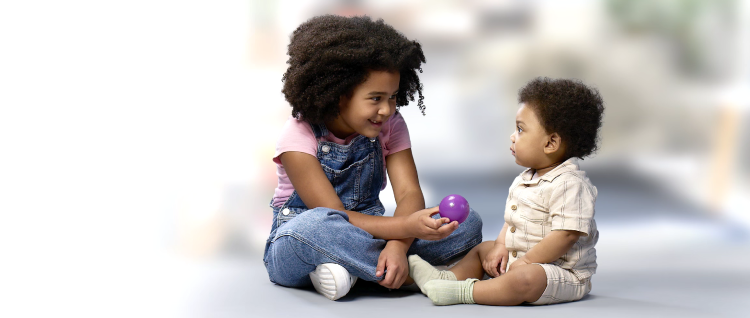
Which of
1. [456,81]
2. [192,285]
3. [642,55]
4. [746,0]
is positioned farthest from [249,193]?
[746,0]

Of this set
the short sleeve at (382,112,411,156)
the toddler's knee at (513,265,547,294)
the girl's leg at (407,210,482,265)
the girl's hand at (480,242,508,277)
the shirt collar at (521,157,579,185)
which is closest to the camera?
the toddler's knee at (513,265,547,294)

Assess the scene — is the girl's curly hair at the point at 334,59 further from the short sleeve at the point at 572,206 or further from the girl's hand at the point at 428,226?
the short sleeve at the point at 572,206

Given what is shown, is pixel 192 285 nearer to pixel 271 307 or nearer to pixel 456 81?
pixel 271 307

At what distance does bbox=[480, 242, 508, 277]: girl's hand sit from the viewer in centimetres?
212

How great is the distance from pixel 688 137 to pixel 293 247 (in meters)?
1.99

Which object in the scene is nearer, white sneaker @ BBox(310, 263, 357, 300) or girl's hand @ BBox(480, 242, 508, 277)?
white sneaker @ BBox(310, 263, 357, 300)

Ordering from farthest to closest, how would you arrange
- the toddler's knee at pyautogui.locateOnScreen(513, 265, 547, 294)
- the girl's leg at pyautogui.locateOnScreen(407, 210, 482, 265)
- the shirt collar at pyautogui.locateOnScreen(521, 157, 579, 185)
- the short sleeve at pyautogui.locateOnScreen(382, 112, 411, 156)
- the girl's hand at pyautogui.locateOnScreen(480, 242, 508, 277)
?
the short sleeve at pyautogui.locateOnScreen(382, 112, 411, 156) → the girl's leg at pyautogui.locateOnScreen(407, 210, 482, 265) → the girl's hand at pyautogui.locateOnScreen(480, 242, 508, 277) → the shirt collar at pyautogui.locateOnScreen(521, 157, 579, 185) → the toddler's knee at pyautogui.locateOnScreen(513, 265, 547, 294)

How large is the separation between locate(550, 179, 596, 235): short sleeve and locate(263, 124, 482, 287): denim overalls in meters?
0.35

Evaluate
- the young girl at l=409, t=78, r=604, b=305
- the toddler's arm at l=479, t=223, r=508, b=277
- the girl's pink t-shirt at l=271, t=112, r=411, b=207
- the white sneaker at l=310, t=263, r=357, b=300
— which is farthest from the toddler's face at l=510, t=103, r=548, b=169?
the white sneaker at l=310, t=263, r=357, b=300

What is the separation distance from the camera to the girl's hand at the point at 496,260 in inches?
83.3

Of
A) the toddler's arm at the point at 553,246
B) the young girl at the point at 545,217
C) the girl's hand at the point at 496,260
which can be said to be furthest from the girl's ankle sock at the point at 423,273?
the toddler's arm at the point at 553,246

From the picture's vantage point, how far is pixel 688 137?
3326 millimetres

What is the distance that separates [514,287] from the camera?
1.91 m

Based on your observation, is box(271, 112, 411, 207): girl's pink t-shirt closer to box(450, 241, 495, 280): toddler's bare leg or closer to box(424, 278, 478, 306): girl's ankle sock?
box(450, 241, 495, 280): toddler's bare leg
